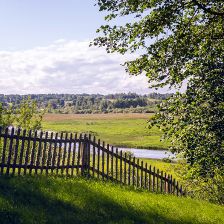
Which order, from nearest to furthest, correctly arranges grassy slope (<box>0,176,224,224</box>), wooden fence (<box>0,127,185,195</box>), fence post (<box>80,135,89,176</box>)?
grassy slope (<box>0,176,224,224</box>) → wooden fence (<box>0,127,185,195</box>) → fence post (<box>80,135,89,176</box>)

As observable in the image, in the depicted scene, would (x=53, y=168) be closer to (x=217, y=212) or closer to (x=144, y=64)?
(x=144, y=64)

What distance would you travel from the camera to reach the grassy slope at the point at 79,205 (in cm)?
976

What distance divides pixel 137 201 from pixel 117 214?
2268mm

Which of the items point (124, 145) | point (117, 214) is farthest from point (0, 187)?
point (124, 145)

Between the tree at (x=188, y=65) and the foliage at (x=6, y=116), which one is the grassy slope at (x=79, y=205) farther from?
the foliage at (x=6, y=116)

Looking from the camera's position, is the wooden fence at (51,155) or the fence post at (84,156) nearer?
the wooden fence at (51,155)

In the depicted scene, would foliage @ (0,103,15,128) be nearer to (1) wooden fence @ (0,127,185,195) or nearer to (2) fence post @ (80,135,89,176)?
(1) wooden fence @ (0,127,185,195)

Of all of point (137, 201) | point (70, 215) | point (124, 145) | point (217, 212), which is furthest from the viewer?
point (124, 145)

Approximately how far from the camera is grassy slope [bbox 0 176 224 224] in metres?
9.76

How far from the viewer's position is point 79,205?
11.2m

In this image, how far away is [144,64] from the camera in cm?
1455

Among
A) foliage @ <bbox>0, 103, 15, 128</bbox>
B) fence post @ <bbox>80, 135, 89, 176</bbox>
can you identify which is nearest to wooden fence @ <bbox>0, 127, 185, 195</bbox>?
fence post @ <bbox>80, 135, 89, 176</bbox>

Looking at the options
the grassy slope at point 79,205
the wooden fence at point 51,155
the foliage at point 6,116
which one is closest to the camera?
the grassy slope at point 79,205

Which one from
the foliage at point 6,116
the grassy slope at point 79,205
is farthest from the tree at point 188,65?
the foliage at point 6,116
